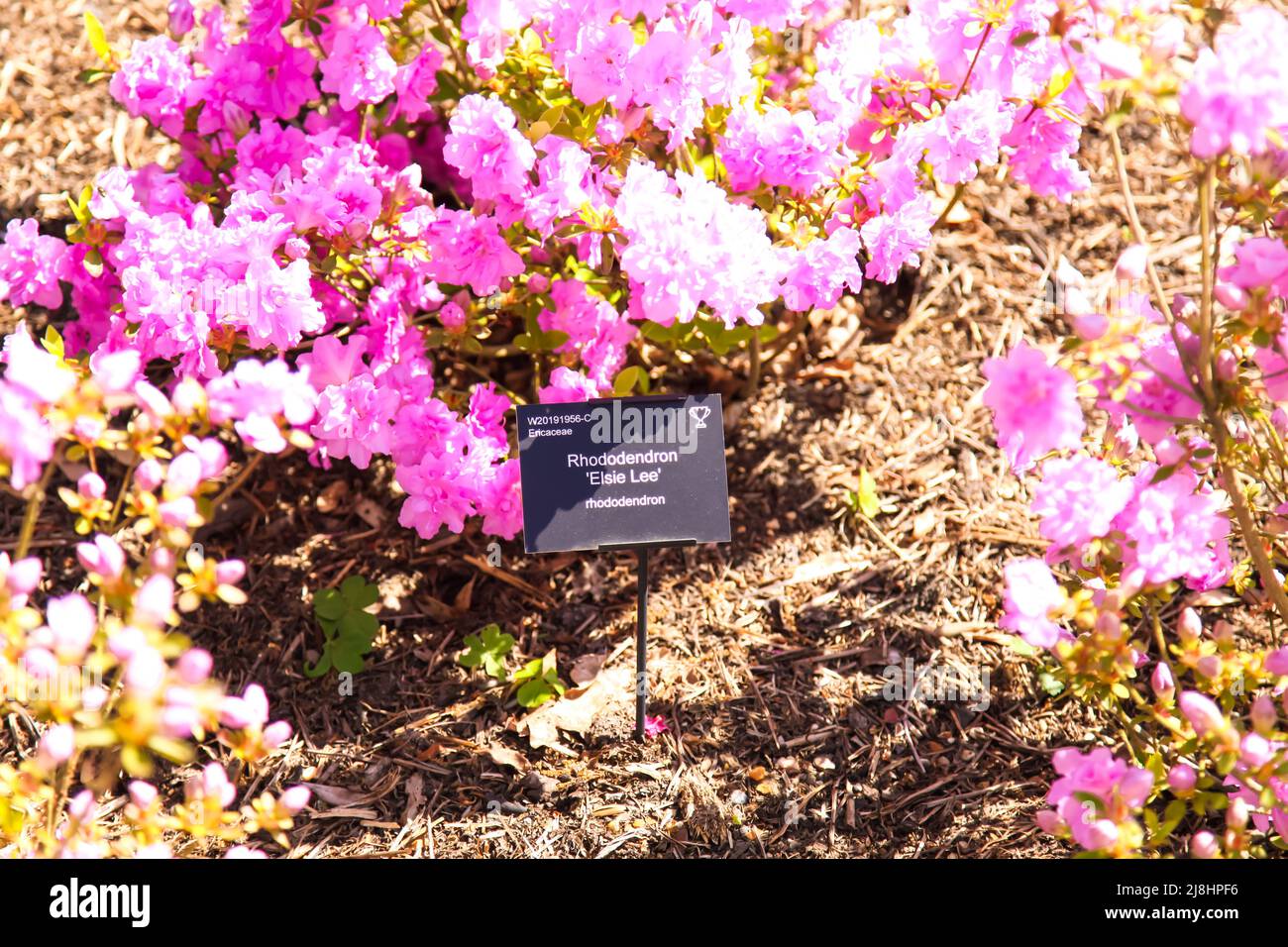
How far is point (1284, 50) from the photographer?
3.76ft

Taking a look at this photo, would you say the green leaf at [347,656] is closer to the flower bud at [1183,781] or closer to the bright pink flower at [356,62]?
the bright pink flower at [356,62]

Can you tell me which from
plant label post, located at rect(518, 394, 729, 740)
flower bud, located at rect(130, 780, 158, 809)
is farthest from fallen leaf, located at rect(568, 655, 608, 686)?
flower bud, located at rect(130, 780, 158, 809)

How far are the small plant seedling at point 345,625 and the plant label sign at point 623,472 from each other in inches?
19.2

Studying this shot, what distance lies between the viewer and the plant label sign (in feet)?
5.60

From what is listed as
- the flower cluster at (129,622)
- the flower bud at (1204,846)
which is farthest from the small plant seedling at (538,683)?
the flower bud at (1204,846)

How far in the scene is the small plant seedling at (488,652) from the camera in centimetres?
196

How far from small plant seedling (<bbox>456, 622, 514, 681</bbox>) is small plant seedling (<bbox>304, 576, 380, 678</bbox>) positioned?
18cm

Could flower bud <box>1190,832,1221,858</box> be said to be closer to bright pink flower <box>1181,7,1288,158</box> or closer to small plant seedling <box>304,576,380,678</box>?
bright pink flower <box>1181,7,1288,158</box>

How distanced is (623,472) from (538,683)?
0.47 metres

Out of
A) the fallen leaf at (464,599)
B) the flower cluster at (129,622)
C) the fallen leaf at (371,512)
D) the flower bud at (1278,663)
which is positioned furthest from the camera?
the fallen leaf at (371,512)

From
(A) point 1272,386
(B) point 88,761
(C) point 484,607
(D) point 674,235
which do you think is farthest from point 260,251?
(A) point 1272,386

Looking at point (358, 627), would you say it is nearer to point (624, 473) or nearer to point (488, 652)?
point (488, 652)

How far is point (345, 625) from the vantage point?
201 cm

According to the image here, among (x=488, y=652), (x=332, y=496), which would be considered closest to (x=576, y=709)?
(x=488, y=652)
